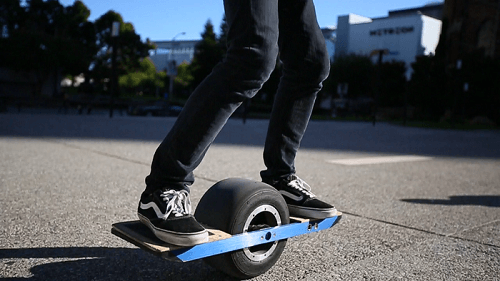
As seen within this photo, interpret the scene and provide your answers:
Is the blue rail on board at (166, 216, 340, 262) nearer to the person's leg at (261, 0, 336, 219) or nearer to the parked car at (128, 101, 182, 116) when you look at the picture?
the person's leg at (261, 0, 336, 219)

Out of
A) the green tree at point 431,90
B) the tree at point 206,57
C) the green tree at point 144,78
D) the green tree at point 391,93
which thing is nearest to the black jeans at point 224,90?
the green tree at point 431,90

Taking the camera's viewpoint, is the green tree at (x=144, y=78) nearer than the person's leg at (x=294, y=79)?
No

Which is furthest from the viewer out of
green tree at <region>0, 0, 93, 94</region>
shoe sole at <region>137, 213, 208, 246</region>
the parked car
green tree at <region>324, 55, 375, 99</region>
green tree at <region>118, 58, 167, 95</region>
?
green tree at <region>118, 58, 167, 95</region>

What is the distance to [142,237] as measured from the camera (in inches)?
62.1

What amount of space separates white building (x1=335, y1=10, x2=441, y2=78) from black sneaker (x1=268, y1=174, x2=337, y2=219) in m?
70.5

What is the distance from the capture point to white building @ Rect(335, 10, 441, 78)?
7069 cm

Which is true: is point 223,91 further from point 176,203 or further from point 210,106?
point 176,203

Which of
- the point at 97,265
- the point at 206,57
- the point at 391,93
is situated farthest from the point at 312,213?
the point at 391,93

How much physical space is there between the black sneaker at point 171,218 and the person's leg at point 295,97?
0.57m

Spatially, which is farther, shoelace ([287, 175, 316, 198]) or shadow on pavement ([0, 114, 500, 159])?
shadow on pavement ([0, 114, 500, 159])

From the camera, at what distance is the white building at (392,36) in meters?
70.7

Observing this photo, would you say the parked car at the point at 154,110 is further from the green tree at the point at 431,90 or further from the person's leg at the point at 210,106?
the person's leg at the point at 210,106

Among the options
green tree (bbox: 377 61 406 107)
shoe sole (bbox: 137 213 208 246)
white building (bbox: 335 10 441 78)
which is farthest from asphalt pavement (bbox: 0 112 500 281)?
white building (bbox: 335 10 441 78)

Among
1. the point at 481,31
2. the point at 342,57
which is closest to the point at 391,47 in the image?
the point at 342,57
